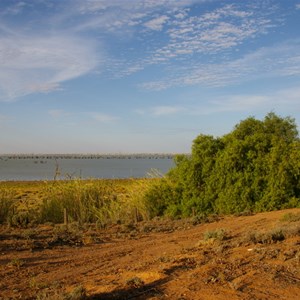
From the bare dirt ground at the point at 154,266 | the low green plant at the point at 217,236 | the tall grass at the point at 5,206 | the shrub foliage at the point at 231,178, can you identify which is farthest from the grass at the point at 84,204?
the low green plant at the point at 217,236

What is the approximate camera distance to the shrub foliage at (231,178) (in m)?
18.2

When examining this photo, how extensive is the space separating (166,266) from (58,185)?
46.7 feet

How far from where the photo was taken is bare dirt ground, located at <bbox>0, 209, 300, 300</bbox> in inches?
258

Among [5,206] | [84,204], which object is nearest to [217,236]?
[84,204]

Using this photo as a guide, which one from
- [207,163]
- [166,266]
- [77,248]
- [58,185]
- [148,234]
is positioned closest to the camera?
[166,266]

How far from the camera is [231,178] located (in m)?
18.7

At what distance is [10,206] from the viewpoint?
18562mm

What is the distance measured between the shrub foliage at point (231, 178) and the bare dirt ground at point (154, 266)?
4.84 metres

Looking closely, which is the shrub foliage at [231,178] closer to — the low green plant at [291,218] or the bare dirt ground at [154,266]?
the low green plant at [291,218]

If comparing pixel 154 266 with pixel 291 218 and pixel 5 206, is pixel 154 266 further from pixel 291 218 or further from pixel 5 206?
pixel 5 206

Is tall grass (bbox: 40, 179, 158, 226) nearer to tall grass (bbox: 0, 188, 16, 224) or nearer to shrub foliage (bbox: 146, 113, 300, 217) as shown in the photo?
shrub foliage (bbox: 146, 113, 300, 217)

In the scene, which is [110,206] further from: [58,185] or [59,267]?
[59,267]

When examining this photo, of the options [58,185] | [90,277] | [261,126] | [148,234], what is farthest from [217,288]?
[261,126]

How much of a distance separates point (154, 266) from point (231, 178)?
11.1 m
